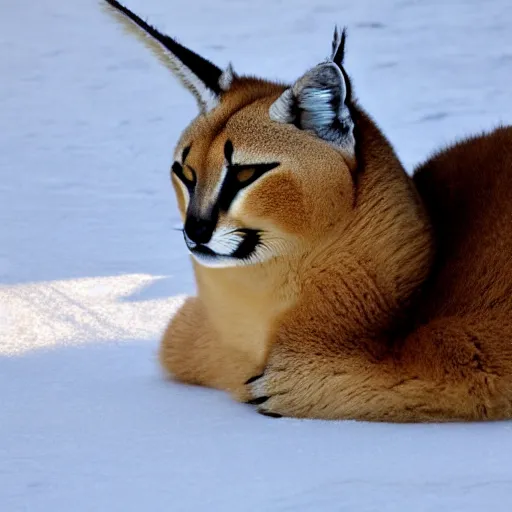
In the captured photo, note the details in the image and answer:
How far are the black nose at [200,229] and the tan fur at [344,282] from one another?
0.15 ft

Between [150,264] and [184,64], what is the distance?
239 cm

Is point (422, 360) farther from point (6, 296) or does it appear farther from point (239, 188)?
point (6, 296)

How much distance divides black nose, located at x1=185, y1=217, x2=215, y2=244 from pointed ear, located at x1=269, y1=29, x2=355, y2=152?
0.45 m

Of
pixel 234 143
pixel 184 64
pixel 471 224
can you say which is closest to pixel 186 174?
pixel 234 143

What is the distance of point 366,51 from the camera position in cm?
1021

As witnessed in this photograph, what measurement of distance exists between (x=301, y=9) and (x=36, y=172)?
3.85 meters

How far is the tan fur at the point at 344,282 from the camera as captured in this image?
12.6 feet

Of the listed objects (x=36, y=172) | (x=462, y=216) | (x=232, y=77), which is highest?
(x=232, y=77)

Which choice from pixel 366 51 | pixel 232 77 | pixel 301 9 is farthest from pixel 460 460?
pixel 301 9

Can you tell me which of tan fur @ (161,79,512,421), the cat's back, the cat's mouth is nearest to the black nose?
the cat's mouth

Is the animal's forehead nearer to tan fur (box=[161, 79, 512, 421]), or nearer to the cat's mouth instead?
tan fur (box=[161, 79, 512, 421])

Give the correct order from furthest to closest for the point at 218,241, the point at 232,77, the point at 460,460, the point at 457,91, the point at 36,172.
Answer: the point at 457,91
the point at 36,172
the point at 232,77
the point at 218,241
the point at 460,460

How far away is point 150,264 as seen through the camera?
254 inches

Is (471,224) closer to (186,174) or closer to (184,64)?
(186,174)
